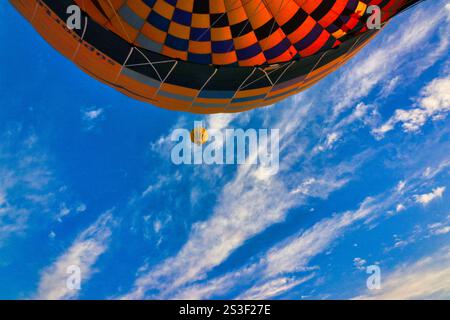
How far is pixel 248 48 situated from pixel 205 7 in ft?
5.09

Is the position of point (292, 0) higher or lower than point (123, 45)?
higher

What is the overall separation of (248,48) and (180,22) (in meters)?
1.94

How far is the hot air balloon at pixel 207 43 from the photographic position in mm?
6199

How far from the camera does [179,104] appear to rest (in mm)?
8016

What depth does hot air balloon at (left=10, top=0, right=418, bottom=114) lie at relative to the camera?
20.3ft

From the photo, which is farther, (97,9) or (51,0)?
(97,9)

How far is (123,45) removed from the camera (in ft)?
19.4

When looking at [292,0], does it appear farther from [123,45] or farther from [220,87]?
[123,45]

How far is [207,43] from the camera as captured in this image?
9102 mm
